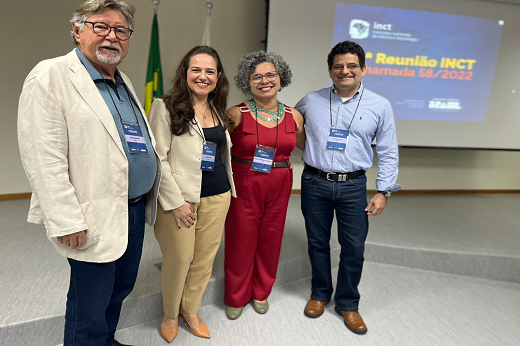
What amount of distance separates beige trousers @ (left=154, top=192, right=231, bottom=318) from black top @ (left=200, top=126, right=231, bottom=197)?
4 cm

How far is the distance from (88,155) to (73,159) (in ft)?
0.18

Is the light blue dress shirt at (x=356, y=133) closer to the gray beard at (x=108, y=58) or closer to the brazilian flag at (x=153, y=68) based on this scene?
the gray beard at (x=108, y=58)

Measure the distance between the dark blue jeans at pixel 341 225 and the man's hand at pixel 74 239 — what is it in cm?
130

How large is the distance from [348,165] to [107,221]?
52.4 inches

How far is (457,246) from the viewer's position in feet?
10.0

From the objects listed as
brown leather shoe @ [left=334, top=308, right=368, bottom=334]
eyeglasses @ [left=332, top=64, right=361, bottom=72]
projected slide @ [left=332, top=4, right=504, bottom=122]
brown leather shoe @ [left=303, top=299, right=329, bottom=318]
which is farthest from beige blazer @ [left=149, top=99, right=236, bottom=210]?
projected slide @ [left=332, top=4, right=504, bottom=122]

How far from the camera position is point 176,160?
1686 mm

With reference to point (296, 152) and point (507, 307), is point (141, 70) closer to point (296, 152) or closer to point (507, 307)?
point (296, 152)

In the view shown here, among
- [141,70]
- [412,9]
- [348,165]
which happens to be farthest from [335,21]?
[348,165]

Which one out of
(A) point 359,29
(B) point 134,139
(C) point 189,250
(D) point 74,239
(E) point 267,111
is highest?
(A) point 359,29

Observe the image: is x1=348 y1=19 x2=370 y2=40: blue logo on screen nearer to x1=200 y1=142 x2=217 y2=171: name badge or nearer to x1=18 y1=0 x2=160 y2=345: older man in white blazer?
x1=200 y1=142 x2=217 y2=171: name badge

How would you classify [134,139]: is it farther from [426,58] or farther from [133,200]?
[426,58]

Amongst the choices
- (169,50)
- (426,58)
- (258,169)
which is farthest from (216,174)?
(426,58)

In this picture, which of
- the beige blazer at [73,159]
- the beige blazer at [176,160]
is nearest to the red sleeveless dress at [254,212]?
the beige blazer at [176,160]
